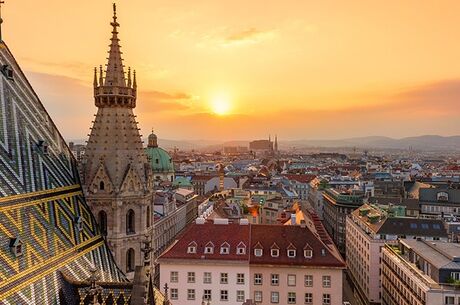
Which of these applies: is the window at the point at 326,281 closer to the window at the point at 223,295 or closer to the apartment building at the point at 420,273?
the apartment building at the point at 420,273

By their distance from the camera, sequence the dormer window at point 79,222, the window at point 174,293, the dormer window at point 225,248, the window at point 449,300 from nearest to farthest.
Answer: the dormer window at point 79,222
the window at point 449,300
the window at point 174,293
the dormer window at point 225,248

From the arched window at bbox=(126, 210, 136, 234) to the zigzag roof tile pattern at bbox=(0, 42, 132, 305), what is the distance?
2.60 metres

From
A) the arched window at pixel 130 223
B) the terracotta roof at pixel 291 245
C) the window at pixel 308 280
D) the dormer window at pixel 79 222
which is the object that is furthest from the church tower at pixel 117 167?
the window at pixel 308 280

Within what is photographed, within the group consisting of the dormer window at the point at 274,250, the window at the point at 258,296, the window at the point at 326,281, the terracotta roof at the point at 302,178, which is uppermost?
the dormer window at the point at 274,250

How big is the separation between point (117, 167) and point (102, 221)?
13.5 feet

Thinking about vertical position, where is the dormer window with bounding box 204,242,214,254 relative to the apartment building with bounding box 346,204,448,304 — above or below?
above

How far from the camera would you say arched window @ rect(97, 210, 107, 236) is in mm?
34072

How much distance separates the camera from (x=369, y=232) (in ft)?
264

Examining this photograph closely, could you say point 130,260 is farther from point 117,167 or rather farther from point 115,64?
point 115,64

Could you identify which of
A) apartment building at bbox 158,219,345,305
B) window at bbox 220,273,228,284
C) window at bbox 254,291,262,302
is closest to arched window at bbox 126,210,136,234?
apartment building at bbox 158,219,345,305

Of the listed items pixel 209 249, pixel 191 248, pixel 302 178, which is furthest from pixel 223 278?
pixel 302 178

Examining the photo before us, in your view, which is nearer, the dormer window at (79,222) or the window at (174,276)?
the dormer window at (79,222)

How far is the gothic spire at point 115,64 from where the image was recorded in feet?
116

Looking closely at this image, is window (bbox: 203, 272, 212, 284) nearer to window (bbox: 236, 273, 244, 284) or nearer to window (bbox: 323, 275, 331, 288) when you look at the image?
window (bbox: 236, 273, 244, 284)
